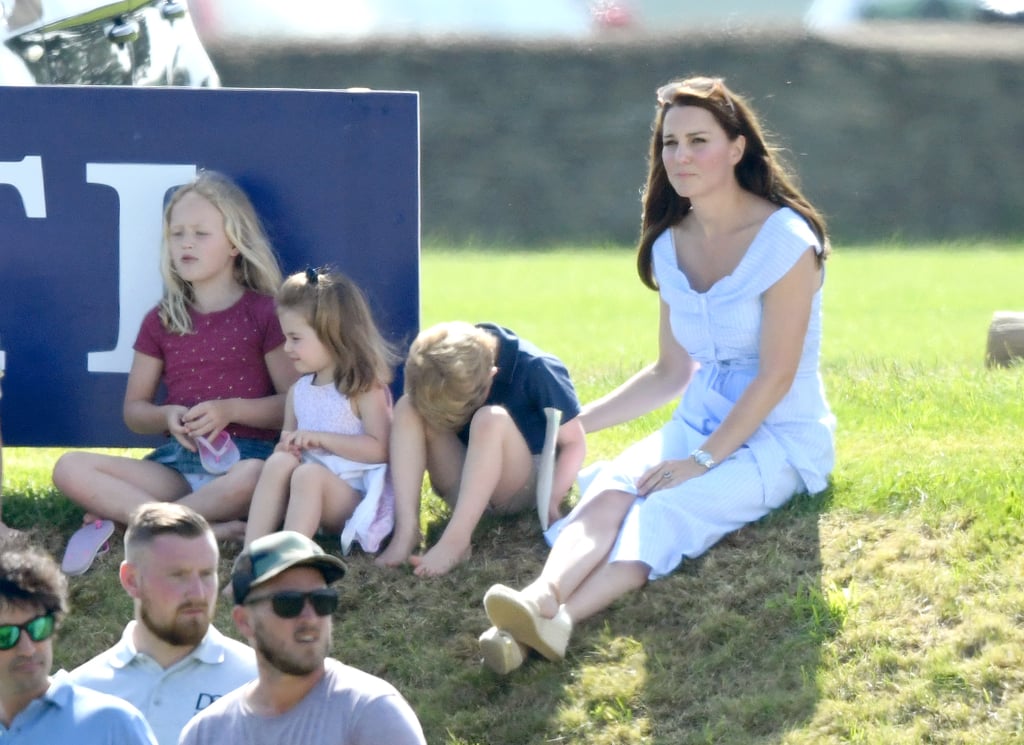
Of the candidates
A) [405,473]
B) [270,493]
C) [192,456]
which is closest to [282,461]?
[270,493]

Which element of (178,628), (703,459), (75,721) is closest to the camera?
(75,721)

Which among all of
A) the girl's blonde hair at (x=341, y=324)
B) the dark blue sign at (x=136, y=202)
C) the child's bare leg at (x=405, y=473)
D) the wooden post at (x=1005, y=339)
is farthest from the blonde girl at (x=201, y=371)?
the wooden post at (x=1005, y=339)

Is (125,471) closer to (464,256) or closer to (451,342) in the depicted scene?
(451,342)

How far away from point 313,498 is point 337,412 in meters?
0.30

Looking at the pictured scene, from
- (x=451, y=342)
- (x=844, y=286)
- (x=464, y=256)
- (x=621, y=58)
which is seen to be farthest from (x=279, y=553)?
(x=621, y=58)

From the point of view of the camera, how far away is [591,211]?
26797mm

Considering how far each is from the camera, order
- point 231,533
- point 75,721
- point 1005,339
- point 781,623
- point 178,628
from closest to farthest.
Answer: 1. point 75,721
2. point 178,628
3. point 781,623
4. point 231,533
5. point 1005,339

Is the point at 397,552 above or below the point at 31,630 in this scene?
below

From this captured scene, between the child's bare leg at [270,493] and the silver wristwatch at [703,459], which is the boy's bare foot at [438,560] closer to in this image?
the child's bare leg at [270,493]

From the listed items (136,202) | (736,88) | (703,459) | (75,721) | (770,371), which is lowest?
(736,88)

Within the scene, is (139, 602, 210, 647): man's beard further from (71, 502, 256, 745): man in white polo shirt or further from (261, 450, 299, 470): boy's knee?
(261, 450, 299, 470): boy's knee

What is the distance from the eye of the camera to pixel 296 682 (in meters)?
3.09

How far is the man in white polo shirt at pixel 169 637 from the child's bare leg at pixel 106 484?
1863 millimetres

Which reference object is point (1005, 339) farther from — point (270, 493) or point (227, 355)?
point (270, 493)
